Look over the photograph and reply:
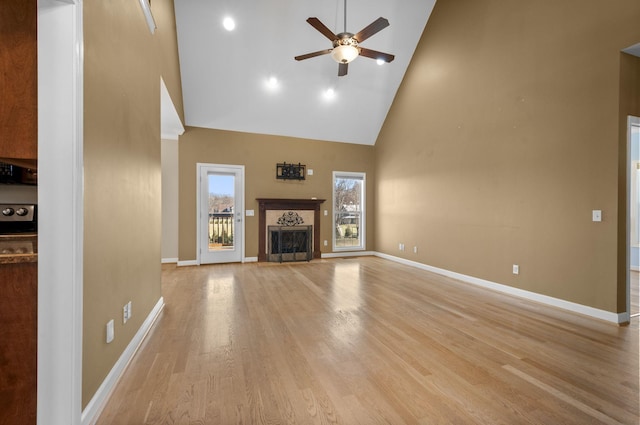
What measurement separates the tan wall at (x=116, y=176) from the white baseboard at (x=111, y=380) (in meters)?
0.05

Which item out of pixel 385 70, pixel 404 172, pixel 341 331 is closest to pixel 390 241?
pixel 404 172

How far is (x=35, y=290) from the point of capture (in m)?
1.34

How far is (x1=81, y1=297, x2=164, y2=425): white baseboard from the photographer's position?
146 centimetres

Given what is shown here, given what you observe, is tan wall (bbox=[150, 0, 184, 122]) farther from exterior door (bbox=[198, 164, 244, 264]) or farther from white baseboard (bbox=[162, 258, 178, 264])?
white baseboard (bbox=[162, 258, 178, 264])

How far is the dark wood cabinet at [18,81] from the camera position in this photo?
1.33m

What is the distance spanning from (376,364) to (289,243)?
4490 millimetres

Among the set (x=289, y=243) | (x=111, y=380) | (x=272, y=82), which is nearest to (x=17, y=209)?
(x=111, y=380)

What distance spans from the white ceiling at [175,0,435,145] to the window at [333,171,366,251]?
1144 mm

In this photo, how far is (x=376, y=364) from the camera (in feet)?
6.68

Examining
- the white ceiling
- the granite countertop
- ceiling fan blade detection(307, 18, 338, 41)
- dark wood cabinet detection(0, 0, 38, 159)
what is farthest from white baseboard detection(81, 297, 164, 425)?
the white ceiling

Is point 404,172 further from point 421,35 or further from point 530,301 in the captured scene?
point 530,301

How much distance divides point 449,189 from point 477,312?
2.41 meters

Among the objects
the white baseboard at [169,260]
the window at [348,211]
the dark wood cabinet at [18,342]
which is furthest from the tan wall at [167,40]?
the window at [348,211]

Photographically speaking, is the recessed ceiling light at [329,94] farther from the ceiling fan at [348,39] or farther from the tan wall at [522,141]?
the ceiling fan at [348,39]
